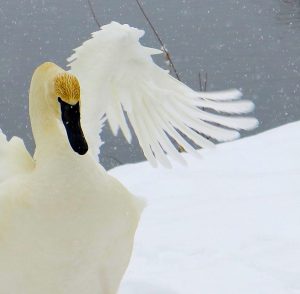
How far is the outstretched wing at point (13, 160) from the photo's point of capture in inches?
146

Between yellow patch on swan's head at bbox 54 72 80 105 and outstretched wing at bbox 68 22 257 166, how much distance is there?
0.86m

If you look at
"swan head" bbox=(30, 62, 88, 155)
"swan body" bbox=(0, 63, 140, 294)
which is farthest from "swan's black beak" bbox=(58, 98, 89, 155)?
"swan body" bbox=(0, 63, 140, 294)

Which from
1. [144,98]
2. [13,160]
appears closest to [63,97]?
[13,160]

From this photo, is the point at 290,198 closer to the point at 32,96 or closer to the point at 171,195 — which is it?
the point at 171,195

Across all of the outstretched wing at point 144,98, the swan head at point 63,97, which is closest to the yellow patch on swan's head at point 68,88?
the swan head at point 63,97

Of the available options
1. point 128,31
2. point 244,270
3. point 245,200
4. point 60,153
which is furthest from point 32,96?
point 245,200

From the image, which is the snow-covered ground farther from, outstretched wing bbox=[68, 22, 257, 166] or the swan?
the swan

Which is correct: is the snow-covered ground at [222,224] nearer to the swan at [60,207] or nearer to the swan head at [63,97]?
the swan at [60,207]

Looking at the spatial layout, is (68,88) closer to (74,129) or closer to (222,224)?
(74,129)

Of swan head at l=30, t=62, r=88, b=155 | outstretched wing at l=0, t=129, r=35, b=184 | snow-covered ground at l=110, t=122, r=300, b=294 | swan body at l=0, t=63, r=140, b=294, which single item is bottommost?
snow-covered ground at l=110, t=122, r=300, b=294

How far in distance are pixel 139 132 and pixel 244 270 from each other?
0.92 meters

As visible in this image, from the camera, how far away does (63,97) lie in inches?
130

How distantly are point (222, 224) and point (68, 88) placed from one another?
2307 mm

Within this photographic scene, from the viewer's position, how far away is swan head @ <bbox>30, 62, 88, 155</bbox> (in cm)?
321
